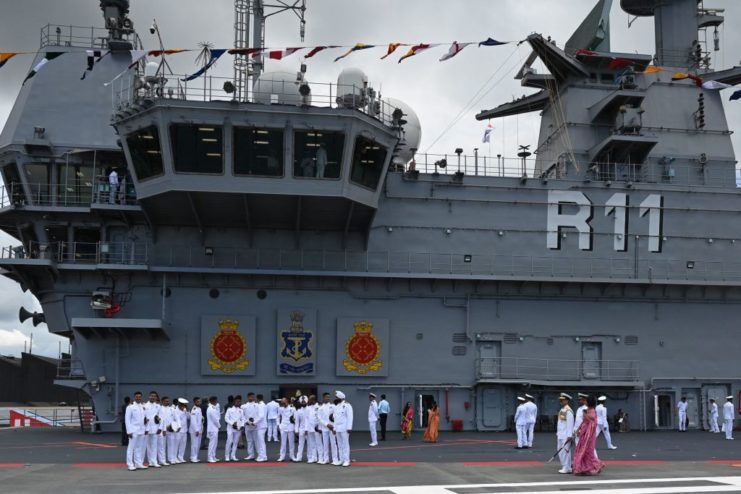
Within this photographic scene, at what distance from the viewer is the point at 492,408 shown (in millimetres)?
31516

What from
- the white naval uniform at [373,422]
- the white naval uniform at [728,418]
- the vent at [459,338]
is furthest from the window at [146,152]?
the white naval uniform at [728,418]

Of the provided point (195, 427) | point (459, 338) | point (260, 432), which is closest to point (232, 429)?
point (260, 432)

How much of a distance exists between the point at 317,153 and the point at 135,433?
489 inches

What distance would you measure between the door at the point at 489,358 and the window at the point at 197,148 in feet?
41.3

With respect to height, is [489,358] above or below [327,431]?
above

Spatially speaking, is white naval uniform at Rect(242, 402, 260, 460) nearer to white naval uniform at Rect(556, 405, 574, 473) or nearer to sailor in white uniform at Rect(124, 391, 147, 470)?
sailor in white uniform at Rect(124, 391, 147, 470)

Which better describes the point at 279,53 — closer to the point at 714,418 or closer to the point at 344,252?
the point at 344,252

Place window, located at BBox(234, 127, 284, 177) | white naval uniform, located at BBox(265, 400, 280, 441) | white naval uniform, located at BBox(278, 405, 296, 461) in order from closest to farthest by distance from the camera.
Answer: white naval uniform, located at BBox(278, 405, 296, 461) → white naval uniform, located at BBox(265, 400, 280, 441) → window, located at BBox(234, 127, 284, 177)

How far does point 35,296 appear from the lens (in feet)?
102

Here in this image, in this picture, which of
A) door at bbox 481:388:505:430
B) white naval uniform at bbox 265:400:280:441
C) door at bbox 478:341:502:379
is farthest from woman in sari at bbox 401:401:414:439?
white naval uniform at bbox 265:400:280:441

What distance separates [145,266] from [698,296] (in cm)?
2280

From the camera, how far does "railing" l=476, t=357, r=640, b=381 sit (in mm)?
31688

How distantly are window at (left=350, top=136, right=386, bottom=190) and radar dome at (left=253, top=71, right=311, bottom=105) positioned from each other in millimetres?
2453

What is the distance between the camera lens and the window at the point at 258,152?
27.4 meters
